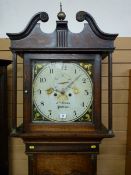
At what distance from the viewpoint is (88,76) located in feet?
4.39

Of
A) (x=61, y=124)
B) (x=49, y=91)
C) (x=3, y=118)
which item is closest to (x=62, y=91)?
(x=49, y=91)

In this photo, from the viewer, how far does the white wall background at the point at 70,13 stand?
1779 mm

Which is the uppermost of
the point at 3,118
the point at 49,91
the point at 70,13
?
the point at 70,13

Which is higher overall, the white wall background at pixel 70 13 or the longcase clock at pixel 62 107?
the white wall background at pixel 70 13

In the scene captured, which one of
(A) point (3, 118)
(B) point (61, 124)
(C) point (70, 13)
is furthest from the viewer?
(C) point (70, 13)

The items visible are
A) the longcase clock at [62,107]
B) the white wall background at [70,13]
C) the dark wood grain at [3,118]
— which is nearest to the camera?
the longcase clock at [62,107]

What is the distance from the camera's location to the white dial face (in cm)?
134

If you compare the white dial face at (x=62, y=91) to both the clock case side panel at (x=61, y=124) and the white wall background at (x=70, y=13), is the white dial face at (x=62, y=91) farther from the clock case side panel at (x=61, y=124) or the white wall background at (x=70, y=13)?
the white wall background at (x=70, y=13)

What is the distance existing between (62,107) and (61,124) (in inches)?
3.8

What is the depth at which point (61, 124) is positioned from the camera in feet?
4.37

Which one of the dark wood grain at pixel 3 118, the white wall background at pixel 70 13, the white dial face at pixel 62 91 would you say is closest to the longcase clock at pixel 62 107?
the white dial face at pixel 62 91

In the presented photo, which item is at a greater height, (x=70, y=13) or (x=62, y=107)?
(x=70, y=13)

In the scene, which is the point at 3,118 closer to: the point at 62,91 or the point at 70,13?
Answer: the point at 62,91

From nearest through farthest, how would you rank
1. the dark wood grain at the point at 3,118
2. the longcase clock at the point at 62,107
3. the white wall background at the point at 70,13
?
the longcase clock at the point at 62,107 → the dark wood grain at the point at 3,118 → the white wall background at the point at 70,13
